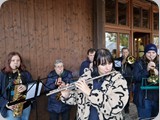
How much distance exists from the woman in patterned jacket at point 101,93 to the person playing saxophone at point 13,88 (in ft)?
2.60

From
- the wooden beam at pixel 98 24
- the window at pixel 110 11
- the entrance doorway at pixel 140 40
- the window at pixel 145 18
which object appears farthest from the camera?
the entrance doorway at pixel 140 40

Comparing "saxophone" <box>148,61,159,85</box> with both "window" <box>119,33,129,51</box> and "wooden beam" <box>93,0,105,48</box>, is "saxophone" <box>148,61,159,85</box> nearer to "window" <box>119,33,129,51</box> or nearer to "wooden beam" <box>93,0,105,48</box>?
"wooden beam" <box>93,0,105,48</box>

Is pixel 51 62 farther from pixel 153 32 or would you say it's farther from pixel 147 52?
pixel 153 32

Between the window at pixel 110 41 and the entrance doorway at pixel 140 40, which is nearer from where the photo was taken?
the window at pixel 110 41

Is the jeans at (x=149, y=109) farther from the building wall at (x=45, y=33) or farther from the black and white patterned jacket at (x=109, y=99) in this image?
the building wall at (x=45, y=33)

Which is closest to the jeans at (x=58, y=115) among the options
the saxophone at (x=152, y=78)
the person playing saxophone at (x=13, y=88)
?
the person playing saxophone at (x=13, y=88)

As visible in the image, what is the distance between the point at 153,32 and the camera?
262 inches

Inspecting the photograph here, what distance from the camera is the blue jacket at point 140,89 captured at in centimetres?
274

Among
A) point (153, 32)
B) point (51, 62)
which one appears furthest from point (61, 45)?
point (153, 32)

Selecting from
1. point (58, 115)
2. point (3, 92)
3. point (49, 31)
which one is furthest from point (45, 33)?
point (3, 92)

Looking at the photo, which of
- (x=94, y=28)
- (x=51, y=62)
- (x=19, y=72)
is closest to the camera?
(x=19, y=72)

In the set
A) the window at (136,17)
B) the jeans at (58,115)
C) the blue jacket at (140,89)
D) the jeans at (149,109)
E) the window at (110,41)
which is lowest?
the jeans at (58,115)

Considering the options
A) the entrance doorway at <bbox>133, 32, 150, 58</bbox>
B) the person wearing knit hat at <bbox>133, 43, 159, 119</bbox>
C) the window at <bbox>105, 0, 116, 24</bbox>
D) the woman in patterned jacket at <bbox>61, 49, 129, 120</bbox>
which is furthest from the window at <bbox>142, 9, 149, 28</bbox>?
the woman in patterned jacket at <bbox>61, 49, 129, 120</bbox>

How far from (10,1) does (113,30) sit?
8.34 feet
